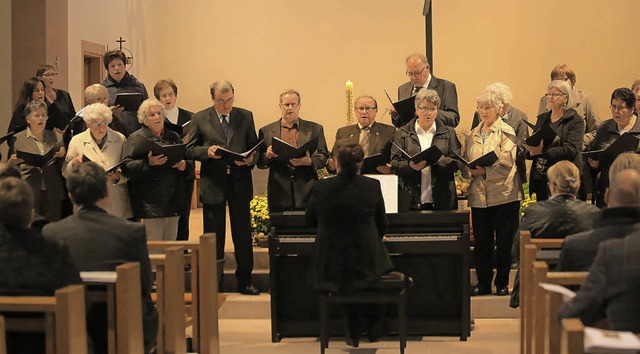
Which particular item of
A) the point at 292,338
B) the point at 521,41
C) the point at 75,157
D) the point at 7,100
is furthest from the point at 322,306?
the point at 521,41

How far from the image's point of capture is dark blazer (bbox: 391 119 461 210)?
22.9 feet

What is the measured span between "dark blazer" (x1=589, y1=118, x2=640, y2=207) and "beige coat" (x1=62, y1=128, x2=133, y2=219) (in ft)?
10.9

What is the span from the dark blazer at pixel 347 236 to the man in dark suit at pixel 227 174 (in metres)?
1.49

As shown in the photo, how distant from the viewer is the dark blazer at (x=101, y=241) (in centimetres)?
432

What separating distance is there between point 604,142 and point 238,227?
2.70 meters

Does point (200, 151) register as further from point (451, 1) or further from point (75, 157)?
point (451, 1)

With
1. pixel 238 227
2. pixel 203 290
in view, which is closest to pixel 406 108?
pixel 238 227

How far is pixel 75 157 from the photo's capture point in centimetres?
700

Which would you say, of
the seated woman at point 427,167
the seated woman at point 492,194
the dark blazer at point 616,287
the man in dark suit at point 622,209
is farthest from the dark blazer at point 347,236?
the dark blazer at point 616,287

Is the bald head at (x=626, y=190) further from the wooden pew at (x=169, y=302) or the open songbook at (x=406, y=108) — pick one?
the open songbook at (x=406, y=108)

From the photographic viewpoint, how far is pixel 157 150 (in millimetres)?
6844

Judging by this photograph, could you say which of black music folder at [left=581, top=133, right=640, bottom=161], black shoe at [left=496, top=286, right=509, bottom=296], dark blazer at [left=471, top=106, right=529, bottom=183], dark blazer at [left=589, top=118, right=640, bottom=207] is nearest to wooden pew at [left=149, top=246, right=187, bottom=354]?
black shoe at [left=496, top=286, right=509, bottom=296]

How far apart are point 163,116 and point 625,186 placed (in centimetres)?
393

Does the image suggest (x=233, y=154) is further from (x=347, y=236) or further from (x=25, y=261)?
(x=25, y=261)
